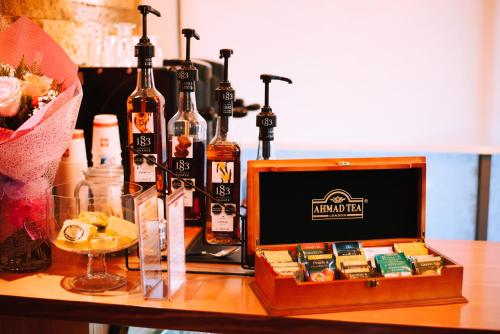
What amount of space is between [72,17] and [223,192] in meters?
1.46

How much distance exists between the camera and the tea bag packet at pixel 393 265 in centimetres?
114

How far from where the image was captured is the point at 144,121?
1.33 metres

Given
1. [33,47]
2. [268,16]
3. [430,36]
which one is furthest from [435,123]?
[33,47]

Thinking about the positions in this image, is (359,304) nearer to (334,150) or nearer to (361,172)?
(361,172)

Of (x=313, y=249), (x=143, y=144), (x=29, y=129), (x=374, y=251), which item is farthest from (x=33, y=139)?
(x=374, y=251)

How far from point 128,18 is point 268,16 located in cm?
103

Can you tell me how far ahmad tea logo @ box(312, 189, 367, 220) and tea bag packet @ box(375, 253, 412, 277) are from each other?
12 centimetres

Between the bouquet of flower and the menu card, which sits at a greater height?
the bouquet of flower

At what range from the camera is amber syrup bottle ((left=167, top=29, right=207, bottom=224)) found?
135 centimetres

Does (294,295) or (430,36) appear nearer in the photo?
(294,295)

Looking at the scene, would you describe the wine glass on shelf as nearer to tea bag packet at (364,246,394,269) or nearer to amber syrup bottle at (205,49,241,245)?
amber syrup bottle at (205,49,241,245)

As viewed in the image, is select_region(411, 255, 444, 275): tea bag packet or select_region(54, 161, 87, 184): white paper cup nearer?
select_region(411, 255, 444, 275): tea bag packet

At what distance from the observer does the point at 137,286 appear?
1219 mm

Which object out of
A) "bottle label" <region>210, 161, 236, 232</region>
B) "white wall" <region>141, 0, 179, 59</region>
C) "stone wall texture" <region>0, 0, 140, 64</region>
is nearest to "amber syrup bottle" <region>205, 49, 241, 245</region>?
"bottle label" <region>210, 161, 236, 232</region>
